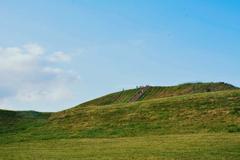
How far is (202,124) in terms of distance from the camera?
48.2 meters

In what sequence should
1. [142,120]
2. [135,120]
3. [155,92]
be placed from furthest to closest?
[155,92]
[135,120]
[142,120]

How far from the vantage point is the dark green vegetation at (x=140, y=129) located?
106 feet

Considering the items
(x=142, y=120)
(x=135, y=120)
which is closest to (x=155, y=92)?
(x=135, y=120)

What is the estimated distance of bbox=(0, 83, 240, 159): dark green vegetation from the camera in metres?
32.3

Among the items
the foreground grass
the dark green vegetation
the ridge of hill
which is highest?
the ridge of hill

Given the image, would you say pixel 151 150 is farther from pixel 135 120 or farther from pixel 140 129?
pixel 135 120

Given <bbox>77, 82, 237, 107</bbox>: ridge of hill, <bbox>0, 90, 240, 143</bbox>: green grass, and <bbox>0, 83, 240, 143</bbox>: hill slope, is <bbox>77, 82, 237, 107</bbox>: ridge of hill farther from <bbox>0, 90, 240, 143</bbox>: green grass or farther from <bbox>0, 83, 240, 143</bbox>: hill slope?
<bbox>0, 83, 240, 143</bbox>: hill slope

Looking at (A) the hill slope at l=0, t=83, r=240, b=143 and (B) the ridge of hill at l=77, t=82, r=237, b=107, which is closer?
(A) the hill slope at l=0, t=83, r=240, b=143

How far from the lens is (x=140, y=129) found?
49188 mm

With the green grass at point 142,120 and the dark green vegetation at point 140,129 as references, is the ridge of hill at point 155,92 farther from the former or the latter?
the dark green vegetation at point 140,129

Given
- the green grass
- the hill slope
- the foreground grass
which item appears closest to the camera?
the foreground grass

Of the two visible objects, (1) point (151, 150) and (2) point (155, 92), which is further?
(2) point (155, 92)

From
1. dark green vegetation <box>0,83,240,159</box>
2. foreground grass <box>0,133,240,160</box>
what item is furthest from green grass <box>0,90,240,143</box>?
foreground grass <box>0,133,240,160</box>

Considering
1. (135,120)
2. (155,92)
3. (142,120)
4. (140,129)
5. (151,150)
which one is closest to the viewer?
(151,150)
